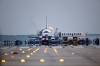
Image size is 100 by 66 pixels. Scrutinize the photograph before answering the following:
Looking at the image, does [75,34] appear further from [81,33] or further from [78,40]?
[78,40]

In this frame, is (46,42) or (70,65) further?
(46,42)

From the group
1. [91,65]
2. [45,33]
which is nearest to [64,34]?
[45,33]

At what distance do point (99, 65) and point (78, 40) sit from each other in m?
59.0

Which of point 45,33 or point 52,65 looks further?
point 45,33

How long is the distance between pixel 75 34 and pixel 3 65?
71251 mm

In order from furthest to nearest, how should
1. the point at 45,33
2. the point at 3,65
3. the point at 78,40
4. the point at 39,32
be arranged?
the point at 39,32 < the point at 45,33 < the point at 78,40 < the point at 3,65

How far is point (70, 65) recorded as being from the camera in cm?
2048

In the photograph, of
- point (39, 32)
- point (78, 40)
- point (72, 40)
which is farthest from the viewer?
point (39, 32)

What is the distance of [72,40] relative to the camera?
74438mm

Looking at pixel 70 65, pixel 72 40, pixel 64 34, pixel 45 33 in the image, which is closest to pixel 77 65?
pixel 70 65

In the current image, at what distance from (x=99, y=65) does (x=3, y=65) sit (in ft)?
22.1

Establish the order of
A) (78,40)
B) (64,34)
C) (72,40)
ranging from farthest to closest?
(64,34), (78,40), (72,40)

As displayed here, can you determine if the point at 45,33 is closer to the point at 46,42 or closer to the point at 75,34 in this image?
the point at 75,34

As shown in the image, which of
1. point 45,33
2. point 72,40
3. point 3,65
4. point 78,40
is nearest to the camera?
point 3,65
